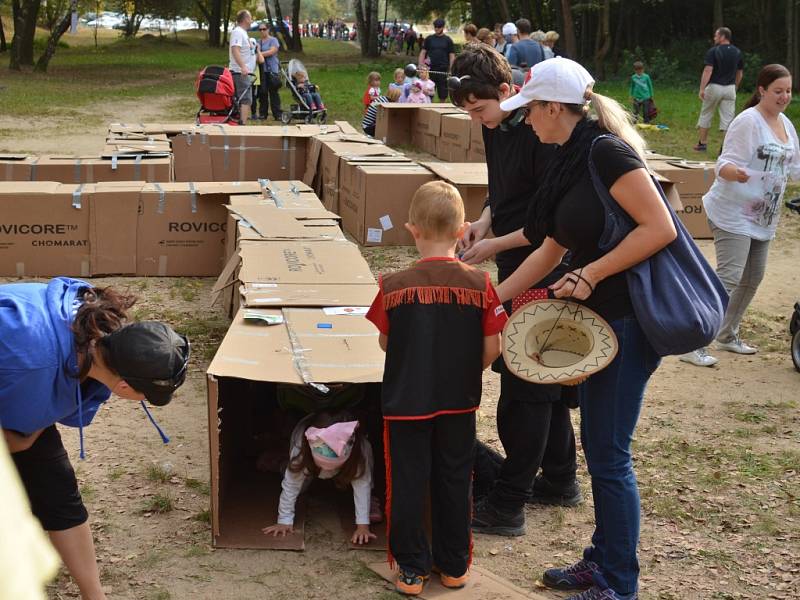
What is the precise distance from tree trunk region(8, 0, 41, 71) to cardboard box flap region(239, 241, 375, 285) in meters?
25.6

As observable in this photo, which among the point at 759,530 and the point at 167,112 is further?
the point at 167,112

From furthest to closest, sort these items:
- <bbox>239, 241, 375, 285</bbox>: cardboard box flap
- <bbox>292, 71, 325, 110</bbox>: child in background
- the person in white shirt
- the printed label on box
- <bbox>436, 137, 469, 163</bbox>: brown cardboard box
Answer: <bbox>292, 71, 325, 110</bbox>: child in background → the person in white shirt → <bbox>436, 137, 469, 163</bbox>: brown cardboard box → the printed label on box → <bbox>239, 241, 375, 285</bbox>: cardboard box flap

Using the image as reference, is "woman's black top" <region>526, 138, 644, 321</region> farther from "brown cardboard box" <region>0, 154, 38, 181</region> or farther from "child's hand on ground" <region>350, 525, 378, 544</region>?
"brown cardboard box" <region>0, 154, 38, 181</region>

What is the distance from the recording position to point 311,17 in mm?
126625

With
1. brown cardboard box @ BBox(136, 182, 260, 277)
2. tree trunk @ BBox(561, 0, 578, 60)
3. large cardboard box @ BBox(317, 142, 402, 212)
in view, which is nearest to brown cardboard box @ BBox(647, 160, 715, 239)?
large cardboard box @ BBox(317, 142, 402, 212)

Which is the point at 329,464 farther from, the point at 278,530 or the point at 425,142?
the point at 425,142

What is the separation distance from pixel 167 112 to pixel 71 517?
1651 cm

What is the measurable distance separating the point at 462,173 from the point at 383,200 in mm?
714

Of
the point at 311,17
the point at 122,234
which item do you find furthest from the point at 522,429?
the point at 311,17

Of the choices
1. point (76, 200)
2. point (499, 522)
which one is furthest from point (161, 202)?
point (499, 522)

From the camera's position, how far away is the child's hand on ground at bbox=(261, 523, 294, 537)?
3.84m

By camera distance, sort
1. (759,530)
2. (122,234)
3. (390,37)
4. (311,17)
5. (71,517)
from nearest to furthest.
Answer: (71,517) → (759,530) → (122,234) → (390,37) → (311,17)

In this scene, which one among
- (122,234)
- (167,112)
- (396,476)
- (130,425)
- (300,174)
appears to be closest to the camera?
(396,476)

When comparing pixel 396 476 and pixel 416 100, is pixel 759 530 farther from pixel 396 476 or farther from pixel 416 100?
pixel 416 100
